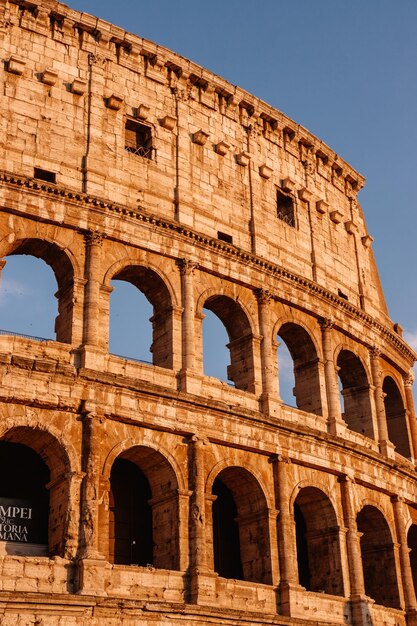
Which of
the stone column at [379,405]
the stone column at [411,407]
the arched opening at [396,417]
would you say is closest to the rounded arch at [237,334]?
the stone column at [379,405]

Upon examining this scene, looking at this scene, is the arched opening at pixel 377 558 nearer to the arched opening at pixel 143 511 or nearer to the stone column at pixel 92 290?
the arched opening at pixel 143 511

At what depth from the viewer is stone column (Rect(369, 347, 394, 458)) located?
27297mm

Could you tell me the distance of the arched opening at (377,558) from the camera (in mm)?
25359

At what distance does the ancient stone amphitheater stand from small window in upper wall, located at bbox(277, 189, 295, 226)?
0.39 feet

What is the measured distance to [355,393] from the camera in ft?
92.7

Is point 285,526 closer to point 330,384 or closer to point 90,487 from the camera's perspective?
point 330,384

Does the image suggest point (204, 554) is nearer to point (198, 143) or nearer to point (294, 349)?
point (294, 349)

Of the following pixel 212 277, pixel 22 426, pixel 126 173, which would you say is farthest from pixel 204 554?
pixel 126 173

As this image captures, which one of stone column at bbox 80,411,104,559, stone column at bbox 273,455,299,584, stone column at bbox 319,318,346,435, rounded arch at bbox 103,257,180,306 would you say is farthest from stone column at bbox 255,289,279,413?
stone column at bbox 80,411,104,559

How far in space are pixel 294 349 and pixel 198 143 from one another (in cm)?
641

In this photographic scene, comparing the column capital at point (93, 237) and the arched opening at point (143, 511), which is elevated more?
the column capital at point (93, 237)

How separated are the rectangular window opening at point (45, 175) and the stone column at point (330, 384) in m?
8.88

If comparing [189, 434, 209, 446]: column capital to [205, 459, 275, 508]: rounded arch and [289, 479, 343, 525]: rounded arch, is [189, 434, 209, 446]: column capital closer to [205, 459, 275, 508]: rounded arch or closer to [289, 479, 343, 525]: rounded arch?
[205, 459, 275, 508]: rounded arch

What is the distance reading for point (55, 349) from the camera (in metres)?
20.4
